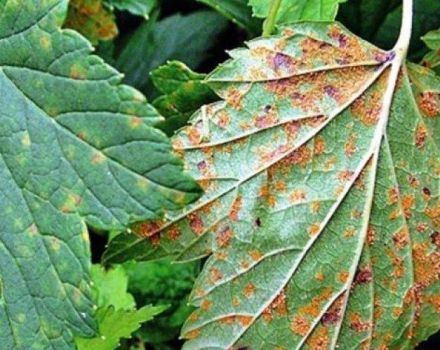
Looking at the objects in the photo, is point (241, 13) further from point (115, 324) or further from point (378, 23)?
point (115, 324)

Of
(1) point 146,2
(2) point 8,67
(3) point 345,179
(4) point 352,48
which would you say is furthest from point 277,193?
(1) point 146,2

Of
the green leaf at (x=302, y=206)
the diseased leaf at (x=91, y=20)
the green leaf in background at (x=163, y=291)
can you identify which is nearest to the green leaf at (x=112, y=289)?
the green leaf in background at (x=163, y=291)

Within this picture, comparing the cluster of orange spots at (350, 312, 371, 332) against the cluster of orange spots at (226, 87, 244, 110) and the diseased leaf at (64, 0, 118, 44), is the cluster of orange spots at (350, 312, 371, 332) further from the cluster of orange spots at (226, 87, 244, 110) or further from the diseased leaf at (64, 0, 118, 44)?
the diseased leaf at (64, 0, 118, 44)

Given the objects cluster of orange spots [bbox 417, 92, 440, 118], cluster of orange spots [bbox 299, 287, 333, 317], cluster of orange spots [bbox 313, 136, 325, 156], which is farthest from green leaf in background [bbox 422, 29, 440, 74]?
cluster of orange spots [bbox 299, 287, 333, 317]

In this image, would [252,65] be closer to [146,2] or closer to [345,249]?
[345,249]

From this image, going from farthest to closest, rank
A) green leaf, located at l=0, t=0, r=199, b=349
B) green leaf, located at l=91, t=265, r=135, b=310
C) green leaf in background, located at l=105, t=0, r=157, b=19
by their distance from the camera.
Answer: green leaf in background, located at l=105, t=0, r=157, b=19, green leaf, located at l=91, t=265, r=135, b=310, green leaf, located at l=0, t=0, r=199, b=349

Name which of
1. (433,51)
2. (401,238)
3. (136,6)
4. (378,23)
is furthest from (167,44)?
(401,238)
